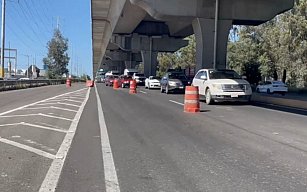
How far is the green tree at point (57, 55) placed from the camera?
341ft

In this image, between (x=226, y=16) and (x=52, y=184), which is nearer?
(x=52, y=184)

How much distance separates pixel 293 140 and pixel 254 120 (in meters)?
4.29

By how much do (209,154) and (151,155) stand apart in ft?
3.63

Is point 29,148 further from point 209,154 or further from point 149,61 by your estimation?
point 149,61

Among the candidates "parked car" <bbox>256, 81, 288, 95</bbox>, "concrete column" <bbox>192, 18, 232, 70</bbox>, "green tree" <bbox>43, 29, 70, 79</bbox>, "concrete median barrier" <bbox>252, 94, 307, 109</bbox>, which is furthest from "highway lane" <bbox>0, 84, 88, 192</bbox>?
"green tree" <bbox>43, 29, 70, 79</bbox>

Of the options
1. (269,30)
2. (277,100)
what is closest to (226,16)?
(277,100)

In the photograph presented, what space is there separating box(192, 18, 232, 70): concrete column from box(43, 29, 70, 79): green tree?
73.2 metres

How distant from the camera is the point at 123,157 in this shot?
26.9ft

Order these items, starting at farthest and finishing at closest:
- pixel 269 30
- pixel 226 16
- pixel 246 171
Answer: pixel 269 30, pixel 226 16, pixel 246 171

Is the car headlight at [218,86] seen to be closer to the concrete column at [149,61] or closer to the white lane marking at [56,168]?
the white lane marking at [56,168]

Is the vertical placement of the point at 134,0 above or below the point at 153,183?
above

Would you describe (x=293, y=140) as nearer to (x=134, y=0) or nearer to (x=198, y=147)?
(x=198, y=147)

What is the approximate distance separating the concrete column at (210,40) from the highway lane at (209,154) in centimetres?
1939

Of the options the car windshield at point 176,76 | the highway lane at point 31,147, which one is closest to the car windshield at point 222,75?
the highway lane at point 31,147
